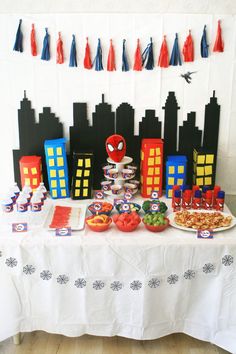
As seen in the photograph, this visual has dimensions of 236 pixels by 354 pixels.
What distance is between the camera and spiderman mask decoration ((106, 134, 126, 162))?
213 cm

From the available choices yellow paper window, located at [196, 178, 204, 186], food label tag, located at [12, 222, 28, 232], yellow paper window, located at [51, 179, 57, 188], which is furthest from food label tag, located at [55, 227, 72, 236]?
yellow paper window, located at [196, 178, 204, 186]

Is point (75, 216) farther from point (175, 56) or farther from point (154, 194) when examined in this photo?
point (175, 56)

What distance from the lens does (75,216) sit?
2.04 meters

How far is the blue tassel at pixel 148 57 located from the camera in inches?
84.7

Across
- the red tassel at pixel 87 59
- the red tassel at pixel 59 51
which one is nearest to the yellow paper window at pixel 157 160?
the red tassel at pixel 87 59

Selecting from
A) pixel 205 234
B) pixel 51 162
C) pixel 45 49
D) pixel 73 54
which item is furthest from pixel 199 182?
pixel 45 49

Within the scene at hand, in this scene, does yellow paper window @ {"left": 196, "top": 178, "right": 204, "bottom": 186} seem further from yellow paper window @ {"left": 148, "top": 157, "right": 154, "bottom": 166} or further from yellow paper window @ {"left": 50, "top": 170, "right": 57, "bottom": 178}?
yellow paper window @ {"left": 50, "top": 170, "right": 57, "bottom": 178}

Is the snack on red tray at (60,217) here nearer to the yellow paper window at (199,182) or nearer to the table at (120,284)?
the table at (120,284)

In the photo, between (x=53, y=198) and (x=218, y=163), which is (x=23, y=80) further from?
(x=218, y=163)

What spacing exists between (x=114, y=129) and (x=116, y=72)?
→ 319mm

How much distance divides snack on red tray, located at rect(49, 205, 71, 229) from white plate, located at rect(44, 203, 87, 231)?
0.02 metres

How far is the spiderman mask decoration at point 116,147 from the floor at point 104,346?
3.11 ft

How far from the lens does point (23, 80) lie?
Answer: 222 cm

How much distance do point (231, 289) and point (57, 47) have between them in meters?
1.52
